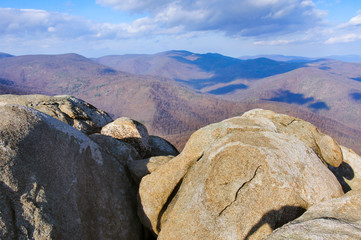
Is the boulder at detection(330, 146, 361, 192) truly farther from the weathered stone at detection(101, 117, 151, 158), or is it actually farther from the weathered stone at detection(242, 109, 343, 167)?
the weathered stone at detection(101, 117, 151, 158)

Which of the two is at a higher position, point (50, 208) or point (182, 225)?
point (50, 208)

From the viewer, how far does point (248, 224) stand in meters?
7.43

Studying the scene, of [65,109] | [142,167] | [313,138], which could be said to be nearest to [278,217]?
[142,167]

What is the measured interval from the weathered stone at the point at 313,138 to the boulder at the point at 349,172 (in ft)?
3.95

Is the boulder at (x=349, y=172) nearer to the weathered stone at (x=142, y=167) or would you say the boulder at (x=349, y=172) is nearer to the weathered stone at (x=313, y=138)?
the weathered stone at (x=313, y=138)

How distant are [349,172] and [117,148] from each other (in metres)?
13.2

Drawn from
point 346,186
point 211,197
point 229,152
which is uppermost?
point 229,152

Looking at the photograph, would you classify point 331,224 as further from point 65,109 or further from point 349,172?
point 65,109

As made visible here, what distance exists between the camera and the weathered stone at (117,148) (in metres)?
11.8

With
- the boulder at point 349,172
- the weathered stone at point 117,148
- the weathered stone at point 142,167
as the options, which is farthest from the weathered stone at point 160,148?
the boulder at point 349,172

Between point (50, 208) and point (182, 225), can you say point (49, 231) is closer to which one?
point (50, 208)

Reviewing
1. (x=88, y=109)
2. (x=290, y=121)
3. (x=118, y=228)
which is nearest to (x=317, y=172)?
(x=290, y=121)

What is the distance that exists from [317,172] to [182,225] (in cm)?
550

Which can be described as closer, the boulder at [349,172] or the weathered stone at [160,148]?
the boulder at [349,172]
